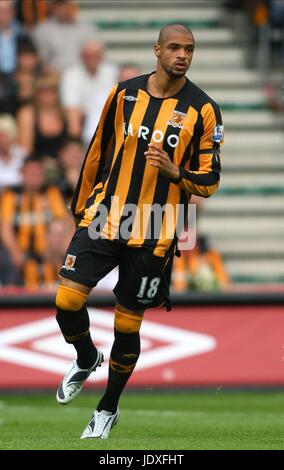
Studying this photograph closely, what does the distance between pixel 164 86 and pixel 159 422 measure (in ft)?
10.3

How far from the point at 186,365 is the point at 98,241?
15.8ft

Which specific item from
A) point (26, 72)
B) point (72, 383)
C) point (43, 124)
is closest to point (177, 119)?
point (72, 383)

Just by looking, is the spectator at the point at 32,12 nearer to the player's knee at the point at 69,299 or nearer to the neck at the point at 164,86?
the neck at the point at 164,86

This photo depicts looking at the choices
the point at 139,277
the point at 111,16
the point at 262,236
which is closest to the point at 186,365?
the point at 262,236

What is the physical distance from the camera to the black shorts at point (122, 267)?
8.35 metres

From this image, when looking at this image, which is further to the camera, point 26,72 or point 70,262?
point 26,72

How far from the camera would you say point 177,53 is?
812 cm

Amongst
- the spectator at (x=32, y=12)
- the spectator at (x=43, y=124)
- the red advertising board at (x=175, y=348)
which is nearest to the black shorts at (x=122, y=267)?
the red advertising board at (x=175, y=348)

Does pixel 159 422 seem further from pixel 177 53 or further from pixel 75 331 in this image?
pixel 177 53

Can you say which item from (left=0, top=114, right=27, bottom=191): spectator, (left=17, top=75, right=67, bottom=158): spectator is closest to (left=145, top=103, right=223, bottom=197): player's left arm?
(left=0, top=114, right=27, bottom=191): spectator

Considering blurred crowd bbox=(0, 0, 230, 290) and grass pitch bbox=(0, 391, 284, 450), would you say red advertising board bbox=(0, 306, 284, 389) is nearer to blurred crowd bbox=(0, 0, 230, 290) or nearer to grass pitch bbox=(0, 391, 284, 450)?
grass pitch bbox=(0, 391, 284, 450)

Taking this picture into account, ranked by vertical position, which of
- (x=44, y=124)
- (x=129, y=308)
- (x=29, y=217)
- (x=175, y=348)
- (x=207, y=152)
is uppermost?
(x=207, y=152)

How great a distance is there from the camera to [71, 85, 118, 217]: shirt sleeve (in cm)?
844

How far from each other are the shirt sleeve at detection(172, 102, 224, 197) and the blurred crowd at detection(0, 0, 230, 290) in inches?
215
